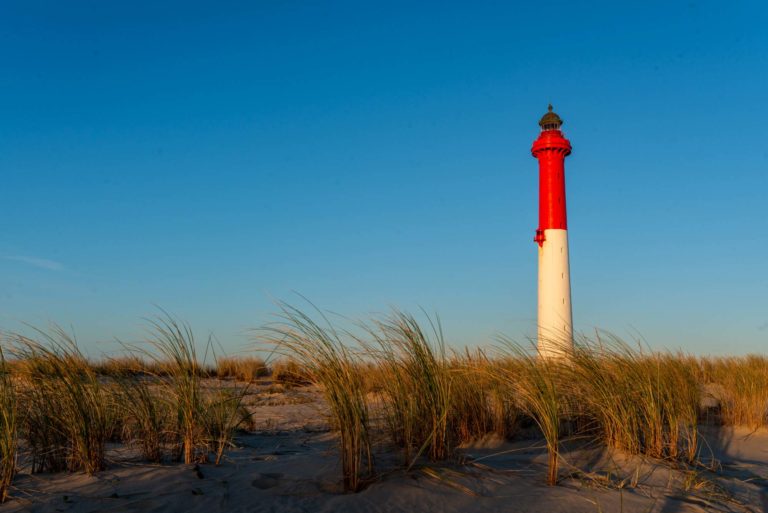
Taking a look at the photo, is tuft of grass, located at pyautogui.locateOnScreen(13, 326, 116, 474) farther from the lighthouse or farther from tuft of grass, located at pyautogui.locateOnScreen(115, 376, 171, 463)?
the lighthouse

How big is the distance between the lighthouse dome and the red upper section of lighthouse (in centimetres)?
12

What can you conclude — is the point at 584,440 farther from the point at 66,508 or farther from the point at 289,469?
the point at 66,508

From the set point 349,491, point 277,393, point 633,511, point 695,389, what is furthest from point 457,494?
point 277,393

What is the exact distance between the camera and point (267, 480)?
3264 millimetres

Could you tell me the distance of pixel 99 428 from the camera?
11.8 feet

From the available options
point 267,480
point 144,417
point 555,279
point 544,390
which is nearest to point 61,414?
point 144,417

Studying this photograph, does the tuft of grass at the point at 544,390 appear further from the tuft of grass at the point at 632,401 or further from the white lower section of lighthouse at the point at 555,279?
the white lower section of lighthouse at the point at 555,279

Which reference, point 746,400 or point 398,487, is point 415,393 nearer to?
point 398,487

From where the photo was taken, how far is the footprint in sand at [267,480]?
3.17 meters

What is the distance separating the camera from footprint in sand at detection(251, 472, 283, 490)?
10.4ft

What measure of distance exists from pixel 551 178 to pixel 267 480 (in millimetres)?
12958

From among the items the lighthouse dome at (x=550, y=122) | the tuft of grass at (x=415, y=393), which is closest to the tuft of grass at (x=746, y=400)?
the tuft of grass at (x=415, y=393)

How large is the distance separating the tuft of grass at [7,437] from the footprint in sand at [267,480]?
1.18 metres

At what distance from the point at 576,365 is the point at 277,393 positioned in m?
6.23
